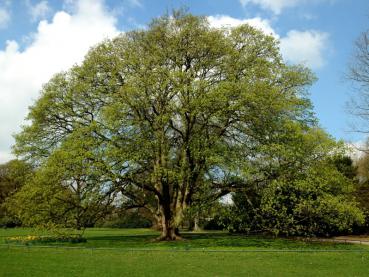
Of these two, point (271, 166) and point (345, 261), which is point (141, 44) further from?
point (345, 261)

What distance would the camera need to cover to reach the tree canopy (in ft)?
95.2

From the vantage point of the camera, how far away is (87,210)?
30594 mm

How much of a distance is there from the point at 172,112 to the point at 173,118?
48.3 inches

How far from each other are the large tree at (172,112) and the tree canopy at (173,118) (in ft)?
0.24

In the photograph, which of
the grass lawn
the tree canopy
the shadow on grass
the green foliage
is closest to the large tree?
the tree canopy

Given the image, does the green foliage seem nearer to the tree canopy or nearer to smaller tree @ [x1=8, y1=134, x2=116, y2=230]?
the tree canopy

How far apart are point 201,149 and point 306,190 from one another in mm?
7108

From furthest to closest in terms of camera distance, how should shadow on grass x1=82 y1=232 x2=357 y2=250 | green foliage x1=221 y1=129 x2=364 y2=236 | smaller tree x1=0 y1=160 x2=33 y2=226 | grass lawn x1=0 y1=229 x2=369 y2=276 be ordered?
smaller tree x1=0 y1=160 x2=33 y2=226, green foliage x1=221 y1=129 x2=364 y2=236, shadow on grass x1=82 y1=232 x2=357 y2=250, grass lawn x1=0 y1=229 x2=369 y2=276

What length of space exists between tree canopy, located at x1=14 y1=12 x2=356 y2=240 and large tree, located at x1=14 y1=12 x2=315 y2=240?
0.07 m

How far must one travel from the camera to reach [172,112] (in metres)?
31.0

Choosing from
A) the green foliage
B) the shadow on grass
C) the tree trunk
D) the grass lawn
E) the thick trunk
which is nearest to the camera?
the grass lawn

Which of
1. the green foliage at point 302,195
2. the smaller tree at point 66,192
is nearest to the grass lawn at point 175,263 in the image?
the smaller tree at point 66,192

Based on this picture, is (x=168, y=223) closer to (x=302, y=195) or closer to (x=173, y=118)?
(x=173, y=118)

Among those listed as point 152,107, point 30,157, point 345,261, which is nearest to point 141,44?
point 152,107
